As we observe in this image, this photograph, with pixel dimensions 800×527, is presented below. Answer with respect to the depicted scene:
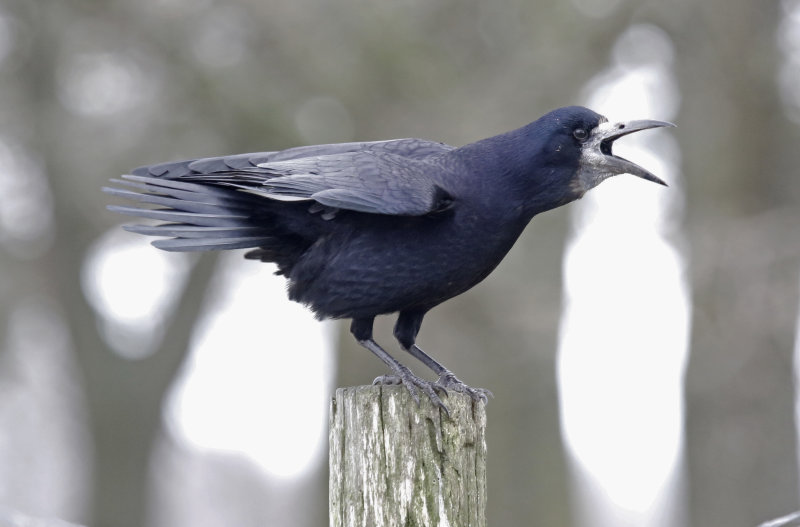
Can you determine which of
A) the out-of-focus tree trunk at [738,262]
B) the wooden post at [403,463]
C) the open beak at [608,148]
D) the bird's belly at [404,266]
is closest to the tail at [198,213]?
the bird's belly at [404,266]

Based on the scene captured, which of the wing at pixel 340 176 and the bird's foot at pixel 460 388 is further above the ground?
the wing at pixel 340 176

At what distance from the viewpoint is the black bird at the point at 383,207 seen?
4.23m

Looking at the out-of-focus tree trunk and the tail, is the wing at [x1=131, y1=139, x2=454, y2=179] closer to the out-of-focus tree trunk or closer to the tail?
the tail

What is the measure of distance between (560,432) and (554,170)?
7.76 meters

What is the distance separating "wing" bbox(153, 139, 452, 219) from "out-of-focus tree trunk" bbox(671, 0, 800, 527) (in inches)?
196

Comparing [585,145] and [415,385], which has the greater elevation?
[585,145]

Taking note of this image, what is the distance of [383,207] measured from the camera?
412cm

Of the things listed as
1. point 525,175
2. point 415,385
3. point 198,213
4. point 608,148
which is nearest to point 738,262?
point 608,148

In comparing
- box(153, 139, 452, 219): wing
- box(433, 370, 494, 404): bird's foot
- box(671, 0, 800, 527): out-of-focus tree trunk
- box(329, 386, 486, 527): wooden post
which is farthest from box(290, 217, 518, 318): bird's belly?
box(671, 0, 800, 527): out-of-focus tree trunk

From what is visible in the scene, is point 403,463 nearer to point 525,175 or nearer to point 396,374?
point 396,374

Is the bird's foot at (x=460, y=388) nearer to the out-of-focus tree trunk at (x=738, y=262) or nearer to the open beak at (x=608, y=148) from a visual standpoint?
the open beak at (x=608, y=148)

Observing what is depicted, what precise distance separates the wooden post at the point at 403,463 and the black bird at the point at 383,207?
0.63 metres

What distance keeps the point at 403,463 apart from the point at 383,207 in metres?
1.12

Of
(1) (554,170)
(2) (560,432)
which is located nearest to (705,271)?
(2) (560,432)
